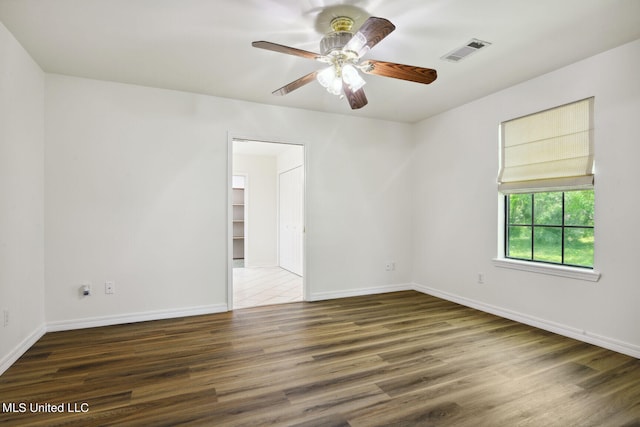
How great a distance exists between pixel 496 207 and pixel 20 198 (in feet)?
15.4

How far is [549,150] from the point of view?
3330 mm

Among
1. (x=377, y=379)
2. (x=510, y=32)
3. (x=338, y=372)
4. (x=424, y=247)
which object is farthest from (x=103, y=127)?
(x=424, y=247)

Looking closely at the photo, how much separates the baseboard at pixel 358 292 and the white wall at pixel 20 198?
9.41 ft

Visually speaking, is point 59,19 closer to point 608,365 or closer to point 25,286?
point 25,286

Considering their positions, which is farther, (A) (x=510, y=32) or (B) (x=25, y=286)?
(B) (x=25, y=286)

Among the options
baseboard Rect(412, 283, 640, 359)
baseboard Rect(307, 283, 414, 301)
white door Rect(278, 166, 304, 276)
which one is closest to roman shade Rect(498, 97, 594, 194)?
baseboard Rect(412, 283, 640, 359)

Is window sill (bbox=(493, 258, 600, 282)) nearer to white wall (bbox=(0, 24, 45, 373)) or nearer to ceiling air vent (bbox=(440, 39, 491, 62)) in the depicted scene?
ceiling air vent (bbox=(440, 39, 491, 62))

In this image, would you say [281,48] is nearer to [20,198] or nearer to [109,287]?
[20,198]

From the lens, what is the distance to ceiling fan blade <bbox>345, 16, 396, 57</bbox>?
1864 mm

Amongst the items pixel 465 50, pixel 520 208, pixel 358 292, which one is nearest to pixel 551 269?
pixel 520 208

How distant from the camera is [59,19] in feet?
7.72

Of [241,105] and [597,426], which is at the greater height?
[241,105]

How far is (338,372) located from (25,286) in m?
2.75

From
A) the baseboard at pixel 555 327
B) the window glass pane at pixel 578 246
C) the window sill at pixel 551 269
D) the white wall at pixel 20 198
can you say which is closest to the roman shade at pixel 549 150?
the window glass pane at pixel 578 246
